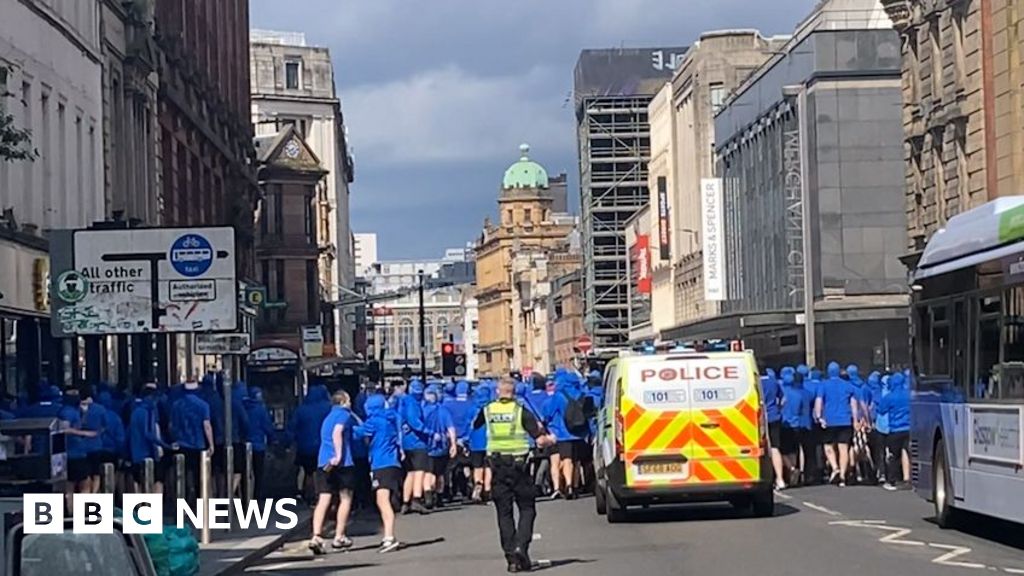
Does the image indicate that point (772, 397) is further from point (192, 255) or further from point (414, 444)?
point (192, 255)

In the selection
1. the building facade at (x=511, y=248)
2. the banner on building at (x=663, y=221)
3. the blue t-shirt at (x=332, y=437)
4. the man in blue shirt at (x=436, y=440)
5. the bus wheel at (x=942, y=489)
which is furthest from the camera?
the building facade at (x=511, y=248)

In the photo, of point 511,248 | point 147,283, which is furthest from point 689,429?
point 511,248

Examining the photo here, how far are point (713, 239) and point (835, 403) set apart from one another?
52124 millimetres

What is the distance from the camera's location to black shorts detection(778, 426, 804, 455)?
2680cm

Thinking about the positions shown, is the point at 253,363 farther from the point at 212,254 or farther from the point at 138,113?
the point at 212,254

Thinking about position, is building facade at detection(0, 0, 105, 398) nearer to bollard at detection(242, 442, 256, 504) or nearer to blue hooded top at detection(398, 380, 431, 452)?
bollard at detection(242, 442, 256, 504)

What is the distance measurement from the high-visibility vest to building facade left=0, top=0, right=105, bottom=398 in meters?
11.7

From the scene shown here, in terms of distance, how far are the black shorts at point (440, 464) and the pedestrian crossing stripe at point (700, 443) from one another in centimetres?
642

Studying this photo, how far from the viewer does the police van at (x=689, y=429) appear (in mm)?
20234

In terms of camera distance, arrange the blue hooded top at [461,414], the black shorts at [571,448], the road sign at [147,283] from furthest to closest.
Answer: the black shorts at [571,448] → the blue hooded top at [461,414] → the road sign at [147,283]

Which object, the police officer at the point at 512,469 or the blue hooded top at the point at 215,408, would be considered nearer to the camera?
the police officer at the point at 512,469

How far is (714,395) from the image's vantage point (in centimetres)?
2038

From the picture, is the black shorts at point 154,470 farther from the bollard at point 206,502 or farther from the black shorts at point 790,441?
the black shorts at point 790,441

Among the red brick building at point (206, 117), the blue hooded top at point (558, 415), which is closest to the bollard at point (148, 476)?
the blue hooded top at point (558, 415)
